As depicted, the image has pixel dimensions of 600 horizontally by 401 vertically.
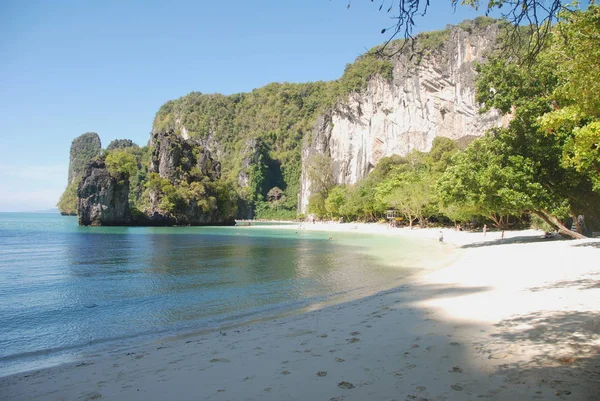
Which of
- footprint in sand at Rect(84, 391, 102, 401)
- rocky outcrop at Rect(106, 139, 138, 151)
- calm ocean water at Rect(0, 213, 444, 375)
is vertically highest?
rocky outcrop at Rect(106, 139, 138, 151)

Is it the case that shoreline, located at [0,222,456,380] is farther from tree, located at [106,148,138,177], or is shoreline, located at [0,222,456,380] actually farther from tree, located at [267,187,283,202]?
tree, located at [267,187,283,202]

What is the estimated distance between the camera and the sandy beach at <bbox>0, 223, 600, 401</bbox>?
165 inches

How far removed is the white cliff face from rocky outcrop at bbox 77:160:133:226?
55452mm

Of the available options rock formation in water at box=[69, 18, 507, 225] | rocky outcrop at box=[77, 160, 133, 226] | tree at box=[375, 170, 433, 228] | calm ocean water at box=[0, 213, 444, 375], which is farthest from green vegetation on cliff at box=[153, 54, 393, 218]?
calm ocean water at box=[0, 213, 444, 375]

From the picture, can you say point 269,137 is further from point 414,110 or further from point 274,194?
point 414,110

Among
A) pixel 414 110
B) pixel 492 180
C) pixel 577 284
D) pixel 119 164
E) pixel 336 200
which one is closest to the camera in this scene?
pixel 577 284

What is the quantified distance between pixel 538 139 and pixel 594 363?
1928 cm

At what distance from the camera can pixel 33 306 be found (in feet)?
40.0

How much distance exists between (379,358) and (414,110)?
3310 inches

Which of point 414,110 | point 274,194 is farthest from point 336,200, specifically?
point 274,194

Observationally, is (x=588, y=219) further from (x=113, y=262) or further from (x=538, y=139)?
(x=113, y=262)

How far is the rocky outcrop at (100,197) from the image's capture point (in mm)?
80062

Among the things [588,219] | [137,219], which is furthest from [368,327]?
[137,219]

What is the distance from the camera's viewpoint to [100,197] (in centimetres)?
8019
